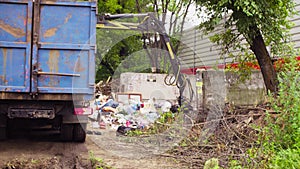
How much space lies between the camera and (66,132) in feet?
30.2

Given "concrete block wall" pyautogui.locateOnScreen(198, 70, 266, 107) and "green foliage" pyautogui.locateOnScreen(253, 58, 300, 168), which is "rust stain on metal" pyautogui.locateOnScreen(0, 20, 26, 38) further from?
"concrete block wall" pyautogui.locateOnScreen(198, 70, 266, 107)

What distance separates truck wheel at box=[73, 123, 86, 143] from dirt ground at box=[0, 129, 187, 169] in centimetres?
14

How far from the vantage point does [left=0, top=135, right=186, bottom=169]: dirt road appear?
702 centimetres

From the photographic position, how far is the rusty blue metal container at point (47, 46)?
25.1 ft

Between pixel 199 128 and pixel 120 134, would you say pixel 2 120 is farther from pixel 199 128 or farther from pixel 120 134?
pixel 199 128

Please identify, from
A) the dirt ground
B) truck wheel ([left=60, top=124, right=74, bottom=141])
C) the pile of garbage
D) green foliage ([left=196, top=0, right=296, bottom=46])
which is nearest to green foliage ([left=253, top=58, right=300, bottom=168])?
the dirt ground

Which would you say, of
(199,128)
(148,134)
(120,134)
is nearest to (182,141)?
(199,128)

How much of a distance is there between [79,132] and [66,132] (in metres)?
0.27

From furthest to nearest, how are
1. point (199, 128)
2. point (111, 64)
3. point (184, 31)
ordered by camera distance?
point (111, 64)
point (184, 31)
point (199, 128)

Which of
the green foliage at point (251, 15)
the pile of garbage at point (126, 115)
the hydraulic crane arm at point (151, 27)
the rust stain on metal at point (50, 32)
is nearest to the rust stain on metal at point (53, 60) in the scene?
the rust stain on metal at point (50, 32)

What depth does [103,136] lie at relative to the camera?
35.4 feet

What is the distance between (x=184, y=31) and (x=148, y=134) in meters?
13.0

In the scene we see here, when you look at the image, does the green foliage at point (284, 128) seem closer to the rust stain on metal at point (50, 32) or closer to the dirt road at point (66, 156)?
the dirt road at point (66, 156)

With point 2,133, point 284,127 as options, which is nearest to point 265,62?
point 284,127
